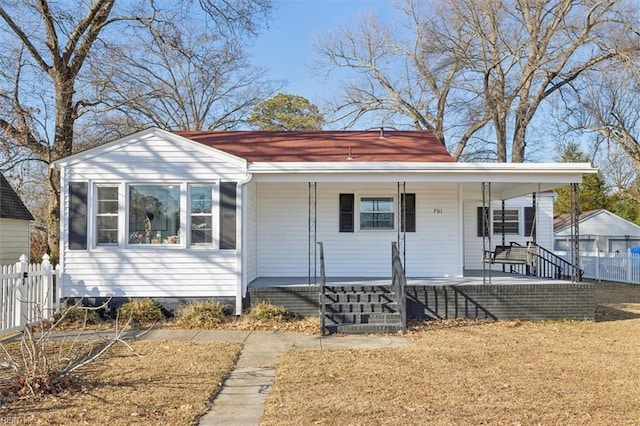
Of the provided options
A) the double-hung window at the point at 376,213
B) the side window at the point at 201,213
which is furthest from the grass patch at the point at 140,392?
the double-hung window at the point at 376,213

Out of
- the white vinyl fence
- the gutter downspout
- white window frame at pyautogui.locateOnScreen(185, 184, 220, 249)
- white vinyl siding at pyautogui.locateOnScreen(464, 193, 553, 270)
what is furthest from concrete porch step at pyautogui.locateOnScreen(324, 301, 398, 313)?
the white vinyl fence

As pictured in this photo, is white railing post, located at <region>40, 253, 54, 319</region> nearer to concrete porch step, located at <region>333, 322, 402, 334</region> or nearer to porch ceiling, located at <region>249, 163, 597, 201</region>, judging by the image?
porch ceiling, located at <region>249, 163, 597, 201</region>

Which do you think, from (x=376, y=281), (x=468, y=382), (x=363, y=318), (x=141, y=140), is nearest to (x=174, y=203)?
(x=141, y=140)

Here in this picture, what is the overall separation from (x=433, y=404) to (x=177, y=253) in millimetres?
6408

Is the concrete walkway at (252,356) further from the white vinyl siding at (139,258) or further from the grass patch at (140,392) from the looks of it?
the white vinyl siding at (139,258)

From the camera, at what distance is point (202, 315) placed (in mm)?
9531

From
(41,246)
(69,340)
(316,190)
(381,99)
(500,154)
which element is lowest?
(69,340)

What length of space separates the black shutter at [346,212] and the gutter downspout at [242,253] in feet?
9.15

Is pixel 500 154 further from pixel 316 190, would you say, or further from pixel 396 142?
pixel 316 190

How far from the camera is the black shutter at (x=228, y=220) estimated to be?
10.1 metres

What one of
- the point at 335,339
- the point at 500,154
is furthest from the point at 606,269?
the point at 335,339

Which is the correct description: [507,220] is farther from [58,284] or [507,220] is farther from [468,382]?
[58,284]

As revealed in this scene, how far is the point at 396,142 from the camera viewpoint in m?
13.8

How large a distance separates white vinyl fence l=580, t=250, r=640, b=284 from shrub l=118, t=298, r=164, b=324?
17037 mm
